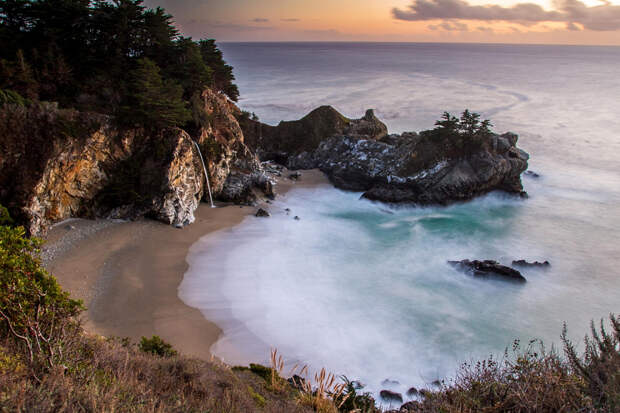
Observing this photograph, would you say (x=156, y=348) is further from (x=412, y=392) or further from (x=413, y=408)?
(x=412, y=392)

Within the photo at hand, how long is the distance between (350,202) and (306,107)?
30.4m

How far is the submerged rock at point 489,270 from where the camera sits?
50.7 feet

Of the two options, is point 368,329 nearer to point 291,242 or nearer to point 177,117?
point 291,242

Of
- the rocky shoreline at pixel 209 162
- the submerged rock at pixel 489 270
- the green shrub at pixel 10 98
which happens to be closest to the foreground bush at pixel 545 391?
the submerged rock at pixel 489 270

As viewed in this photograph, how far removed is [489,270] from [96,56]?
74.1ft

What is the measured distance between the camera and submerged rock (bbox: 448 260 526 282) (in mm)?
15461

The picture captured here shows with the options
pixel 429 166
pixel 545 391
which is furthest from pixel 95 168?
pixel 429 166

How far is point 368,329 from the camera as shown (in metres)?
12.6

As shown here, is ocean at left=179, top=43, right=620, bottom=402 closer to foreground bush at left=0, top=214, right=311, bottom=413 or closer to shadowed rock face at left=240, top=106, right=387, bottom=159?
foreground bush at left=0, top=214, right=311, bottom=413

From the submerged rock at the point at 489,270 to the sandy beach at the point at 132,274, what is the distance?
1102cm

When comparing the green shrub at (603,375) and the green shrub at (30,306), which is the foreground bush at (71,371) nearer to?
the green shrub at (30,306)

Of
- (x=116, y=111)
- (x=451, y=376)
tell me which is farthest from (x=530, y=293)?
(x=116, y=111)

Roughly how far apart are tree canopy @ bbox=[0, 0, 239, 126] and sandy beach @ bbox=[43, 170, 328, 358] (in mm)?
5476

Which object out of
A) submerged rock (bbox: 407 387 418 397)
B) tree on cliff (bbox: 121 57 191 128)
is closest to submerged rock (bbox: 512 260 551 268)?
submerged rock (bbox: 407 387 418 397)
